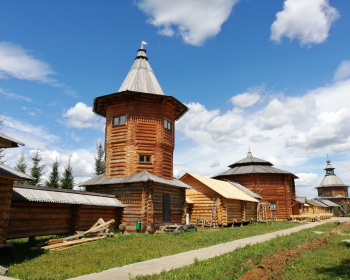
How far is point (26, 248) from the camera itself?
12867 millimetres

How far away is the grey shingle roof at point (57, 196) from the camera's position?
14109mm

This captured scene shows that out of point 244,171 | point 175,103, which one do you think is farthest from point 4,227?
point 244,171

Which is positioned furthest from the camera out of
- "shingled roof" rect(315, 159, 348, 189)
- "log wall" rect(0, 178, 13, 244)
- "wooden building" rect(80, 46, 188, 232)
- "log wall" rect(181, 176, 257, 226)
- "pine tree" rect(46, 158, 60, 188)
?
"shingled roof" rect(315, 159, 348, 189)

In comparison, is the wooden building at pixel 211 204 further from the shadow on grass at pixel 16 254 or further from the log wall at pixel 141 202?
the shadow on grass at pixel 16 254

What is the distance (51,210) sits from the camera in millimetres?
15938

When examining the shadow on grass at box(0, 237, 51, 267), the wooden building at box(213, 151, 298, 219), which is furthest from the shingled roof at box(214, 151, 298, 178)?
the shadow on grass at box(0, 237, 51, 267)

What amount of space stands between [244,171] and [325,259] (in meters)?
34.4

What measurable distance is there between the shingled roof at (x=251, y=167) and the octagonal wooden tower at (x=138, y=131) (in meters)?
23.1

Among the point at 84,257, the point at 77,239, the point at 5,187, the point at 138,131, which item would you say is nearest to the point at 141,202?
the point at 77,239

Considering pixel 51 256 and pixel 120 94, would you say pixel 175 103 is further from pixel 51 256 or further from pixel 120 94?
pixel 51 256

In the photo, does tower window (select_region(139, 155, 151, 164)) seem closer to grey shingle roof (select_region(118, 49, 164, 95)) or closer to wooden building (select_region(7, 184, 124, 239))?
wooden building (select_region(7, 184, 124, 239))

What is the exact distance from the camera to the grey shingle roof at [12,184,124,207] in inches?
555

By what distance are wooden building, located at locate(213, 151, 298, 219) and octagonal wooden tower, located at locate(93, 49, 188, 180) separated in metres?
23.2

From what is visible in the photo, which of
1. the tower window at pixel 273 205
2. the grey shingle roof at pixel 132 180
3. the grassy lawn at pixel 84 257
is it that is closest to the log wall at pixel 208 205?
the grey shingle roof at pixel 132 180
